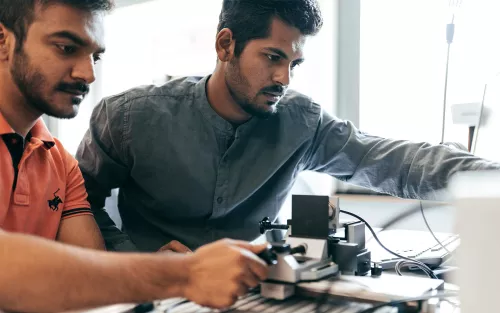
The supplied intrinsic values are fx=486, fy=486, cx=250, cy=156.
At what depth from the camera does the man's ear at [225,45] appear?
1.45 m

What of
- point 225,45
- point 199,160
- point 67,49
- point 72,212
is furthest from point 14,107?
point 225,45

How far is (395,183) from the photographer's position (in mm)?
1319

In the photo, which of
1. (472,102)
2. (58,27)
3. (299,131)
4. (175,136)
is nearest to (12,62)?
(58,27)

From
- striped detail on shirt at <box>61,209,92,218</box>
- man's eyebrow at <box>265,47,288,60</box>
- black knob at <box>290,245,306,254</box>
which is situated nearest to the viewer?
black knob at <box>290,245,306,254</box>

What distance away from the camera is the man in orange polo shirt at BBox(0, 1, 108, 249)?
111 centimetres

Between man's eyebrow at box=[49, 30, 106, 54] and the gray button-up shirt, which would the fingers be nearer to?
the gray button-up shirt

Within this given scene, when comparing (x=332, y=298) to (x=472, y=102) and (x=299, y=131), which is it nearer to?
(x=299, y=131)

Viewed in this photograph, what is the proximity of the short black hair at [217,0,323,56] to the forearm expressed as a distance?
853 mm

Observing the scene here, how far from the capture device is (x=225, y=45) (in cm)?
146

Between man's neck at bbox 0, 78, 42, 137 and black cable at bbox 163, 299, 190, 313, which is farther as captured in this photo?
man's neck at bbox 0, 78, 42, 137

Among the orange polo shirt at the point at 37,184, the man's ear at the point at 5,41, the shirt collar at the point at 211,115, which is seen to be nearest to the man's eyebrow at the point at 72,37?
the man's ear at the point at 5,41

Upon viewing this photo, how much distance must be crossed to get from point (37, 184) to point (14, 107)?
0.65 ft

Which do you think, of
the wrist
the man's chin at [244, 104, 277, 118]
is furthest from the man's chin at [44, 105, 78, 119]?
the wrist

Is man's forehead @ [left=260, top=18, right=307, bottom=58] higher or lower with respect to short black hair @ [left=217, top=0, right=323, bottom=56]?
lower
